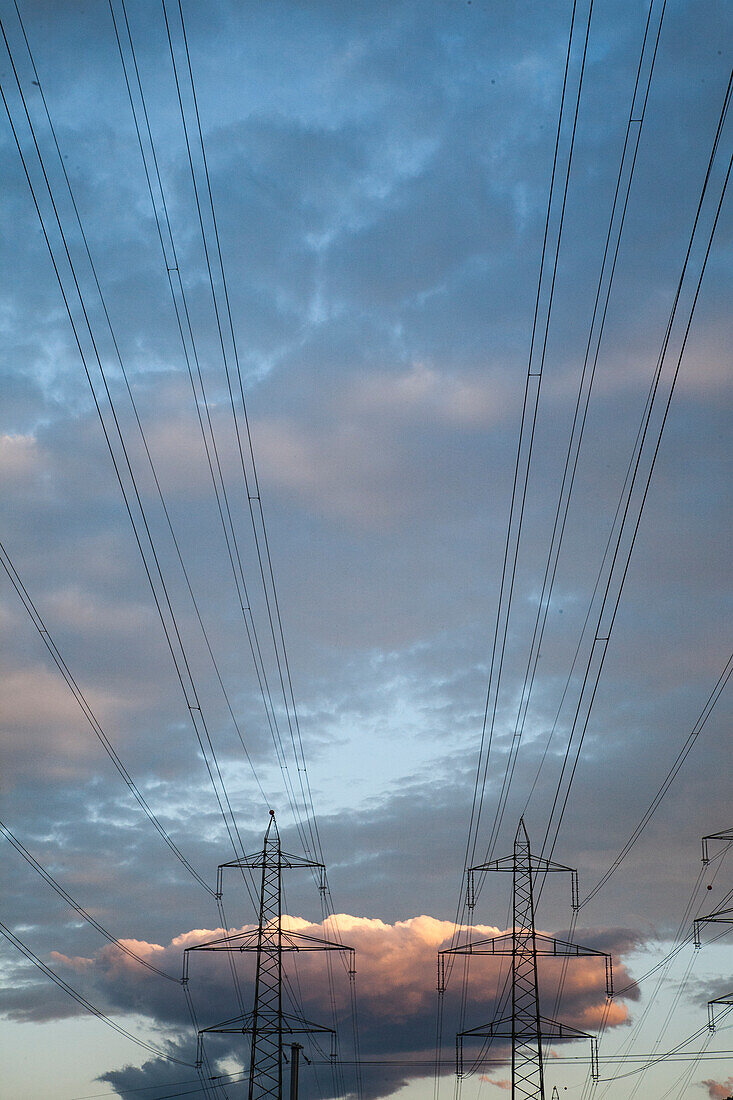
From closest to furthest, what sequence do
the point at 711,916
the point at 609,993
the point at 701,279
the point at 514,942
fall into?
the point at 701,279
the point at 711,916
the point at 514,942
the point at 609,993

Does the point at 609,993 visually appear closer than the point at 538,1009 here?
No

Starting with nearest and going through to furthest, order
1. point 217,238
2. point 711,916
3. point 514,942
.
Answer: point 217,238 → point 711,916 → point 514,942

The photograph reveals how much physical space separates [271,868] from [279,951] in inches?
176

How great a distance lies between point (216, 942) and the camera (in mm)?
53250

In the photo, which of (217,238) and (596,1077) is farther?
(596,1077)

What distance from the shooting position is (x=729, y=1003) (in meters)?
48.5

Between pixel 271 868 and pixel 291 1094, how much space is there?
17.6 m

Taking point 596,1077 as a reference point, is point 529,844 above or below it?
above

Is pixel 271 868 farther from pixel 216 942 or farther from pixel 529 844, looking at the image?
pixel 529 844

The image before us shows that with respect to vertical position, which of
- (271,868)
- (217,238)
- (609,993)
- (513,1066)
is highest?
(217,238)

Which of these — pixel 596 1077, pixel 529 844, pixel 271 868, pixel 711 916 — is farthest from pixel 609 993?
pixel 271 868

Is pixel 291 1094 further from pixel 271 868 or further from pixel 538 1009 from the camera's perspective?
pixel 538 1009

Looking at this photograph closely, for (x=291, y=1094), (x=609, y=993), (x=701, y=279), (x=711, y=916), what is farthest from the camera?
(x=291, y=1094)

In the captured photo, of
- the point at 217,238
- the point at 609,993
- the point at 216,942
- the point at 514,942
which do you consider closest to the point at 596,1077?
the point at 609,993
